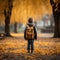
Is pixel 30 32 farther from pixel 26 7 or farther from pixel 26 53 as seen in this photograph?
pixel 26 7

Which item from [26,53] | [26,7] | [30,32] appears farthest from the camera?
[26,7]

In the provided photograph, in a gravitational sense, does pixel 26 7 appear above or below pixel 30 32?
above

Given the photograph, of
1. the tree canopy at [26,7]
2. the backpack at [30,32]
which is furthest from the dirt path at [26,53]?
the tree canopy at [26,7]

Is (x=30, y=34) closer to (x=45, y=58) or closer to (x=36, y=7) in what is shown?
(x=45, y=58)

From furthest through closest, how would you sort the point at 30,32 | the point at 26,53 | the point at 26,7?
the point at 26,7, the point at 26,53, the point at 30,32

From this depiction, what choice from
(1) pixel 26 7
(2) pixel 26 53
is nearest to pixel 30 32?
(2) pixel 26 53

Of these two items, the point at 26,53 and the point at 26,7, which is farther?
the point at 26,7

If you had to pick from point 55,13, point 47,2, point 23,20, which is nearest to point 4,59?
point 55,13

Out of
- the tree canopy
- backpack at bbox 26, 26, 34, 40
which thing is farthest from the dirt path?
the tree canopy

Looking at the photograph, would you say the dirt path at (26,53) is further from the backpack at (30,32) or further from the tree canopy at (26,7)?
the tree canopy at (26,7)

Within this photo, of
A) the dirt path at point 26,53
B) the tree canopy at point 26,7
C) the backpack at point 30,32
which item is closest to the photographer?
the dirt path at point 26,53

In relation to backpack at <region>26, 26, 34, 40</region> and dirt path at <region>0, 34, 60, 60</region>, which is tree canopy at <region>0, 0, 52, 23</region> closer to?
dirt path at <region>0, 34, 60, 60</region>

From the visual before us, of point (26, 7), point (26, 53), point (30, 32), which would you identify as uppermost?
point (26, 7)

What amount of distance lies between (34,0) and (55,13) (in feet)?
15.4
